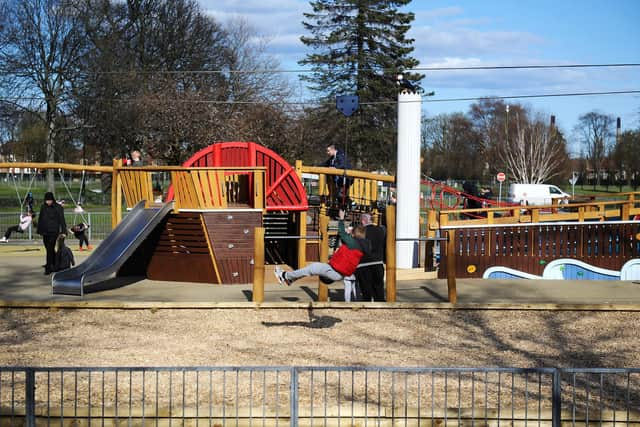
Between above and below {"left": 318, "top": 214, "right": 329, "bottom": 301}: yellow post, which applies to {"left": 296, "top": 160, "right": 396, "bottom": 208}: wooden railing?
above

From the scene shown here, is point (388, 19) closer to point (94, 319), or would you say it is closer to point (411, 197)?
point (411, 197)

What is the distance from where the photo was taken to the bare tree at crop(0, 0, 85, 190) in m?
43.0

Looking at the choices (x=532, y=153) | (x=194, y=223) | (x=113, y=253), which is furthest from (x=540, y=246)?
(x=532, y=153)

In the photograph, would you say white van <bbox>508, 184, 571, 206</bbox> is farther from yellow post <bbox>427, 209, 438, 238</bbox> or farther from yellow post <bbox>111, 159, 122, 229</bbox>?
yellow post <bbox>111, 159, 122, 229</bbox>

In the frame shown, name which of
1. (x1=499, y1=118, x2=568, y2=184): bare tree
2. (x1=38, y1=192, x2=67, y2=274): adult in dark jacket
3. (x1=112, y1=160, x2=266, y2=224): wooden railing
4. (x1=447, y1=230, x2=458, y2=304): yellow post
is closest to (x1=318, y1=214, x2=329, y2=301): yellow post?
(x1=447, y1=230, x2=458, y2=304): yellow post

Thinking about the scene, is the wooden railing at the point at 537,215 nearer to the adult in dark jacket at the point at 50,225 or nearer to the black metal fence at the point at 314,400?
the adult in dark jacket at the point at 50,225

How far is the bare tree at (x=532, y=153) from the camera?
6938cm

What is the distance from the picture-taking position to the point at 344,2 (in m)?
55.8

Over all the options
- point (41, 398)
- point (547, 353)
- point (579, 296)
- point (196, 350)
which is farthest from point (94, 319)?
point (579, 296)

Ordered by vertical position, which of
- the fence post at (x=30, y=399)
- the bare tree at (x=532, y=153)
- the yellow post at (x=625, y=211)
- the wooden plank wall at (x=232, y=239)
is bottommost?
the fence post at (x=30, y=399)

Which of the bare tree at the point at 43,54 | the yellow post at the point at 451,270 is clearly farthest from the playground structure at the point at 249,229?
the bare tree at the point at 43,54

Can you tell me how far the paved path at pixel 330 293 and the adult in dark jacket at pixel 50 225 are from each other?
48cm

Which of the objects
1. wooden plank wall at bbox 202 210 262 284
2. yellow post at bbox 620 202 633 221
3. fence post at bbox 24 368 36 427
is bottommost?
fence post at bbox 24 368 36 427

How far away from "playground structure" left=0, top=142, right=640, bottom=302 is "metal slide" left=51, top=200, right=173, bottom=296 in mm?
21
